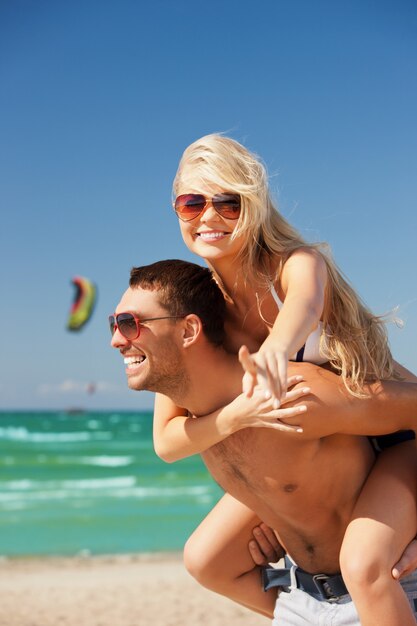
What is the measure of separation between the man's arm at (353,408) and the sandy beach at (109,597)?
21.7 feet

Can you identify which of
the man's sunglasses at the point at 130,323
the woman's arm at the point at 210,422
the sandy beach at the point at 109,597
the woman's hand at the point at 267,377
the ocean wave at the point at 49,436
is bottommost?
the ocean wave at the point at 49,436

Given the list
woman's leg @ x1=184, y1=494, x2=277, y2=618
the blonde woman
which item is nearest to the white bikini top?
the blonde woman

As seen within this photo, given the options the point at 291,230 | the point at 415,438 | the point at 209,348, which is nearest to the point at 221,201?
the point at 291,230

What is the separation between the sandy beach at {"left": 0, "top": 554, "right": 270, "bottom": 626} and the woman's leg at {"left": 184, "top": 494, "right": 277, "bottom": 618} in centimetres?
565

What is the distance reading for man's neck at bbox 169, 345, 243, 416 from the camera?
3496 millimetres

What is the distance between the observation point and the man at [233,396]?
11.3ft

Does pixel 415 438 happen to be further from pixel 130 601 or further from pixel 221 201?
pixel 130 601

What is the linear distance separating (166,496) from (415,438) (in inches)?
749

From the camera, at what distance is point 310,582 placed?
3.77 m

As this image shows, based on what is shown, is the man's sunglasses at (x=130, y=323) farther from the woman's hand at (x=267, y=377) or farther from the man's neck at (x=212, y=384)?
the woman's hand at (x=267, y=377)

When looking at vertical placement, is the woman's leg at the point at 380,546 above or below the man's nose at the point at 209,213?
below

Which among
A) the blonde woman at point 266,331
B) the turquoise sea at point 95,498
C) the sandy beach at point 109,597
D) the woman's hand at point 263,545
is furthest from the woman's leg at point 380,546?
the turquoise sea at point 95,498

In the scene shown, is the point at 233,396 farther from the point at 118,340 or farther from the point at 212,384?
the point at 118,340

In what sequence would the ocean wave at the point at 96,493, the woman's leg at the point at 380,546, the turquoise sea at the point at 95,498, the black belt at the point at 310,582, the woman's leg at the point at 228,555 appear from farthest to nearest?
the ocean wave at the point at 96,493 → the turquoise sea at the point at 95,498 → the woman's leg at the point at 228,555 → the black belt at the point at 310,582 → the woman's leg at the point at 380,546
